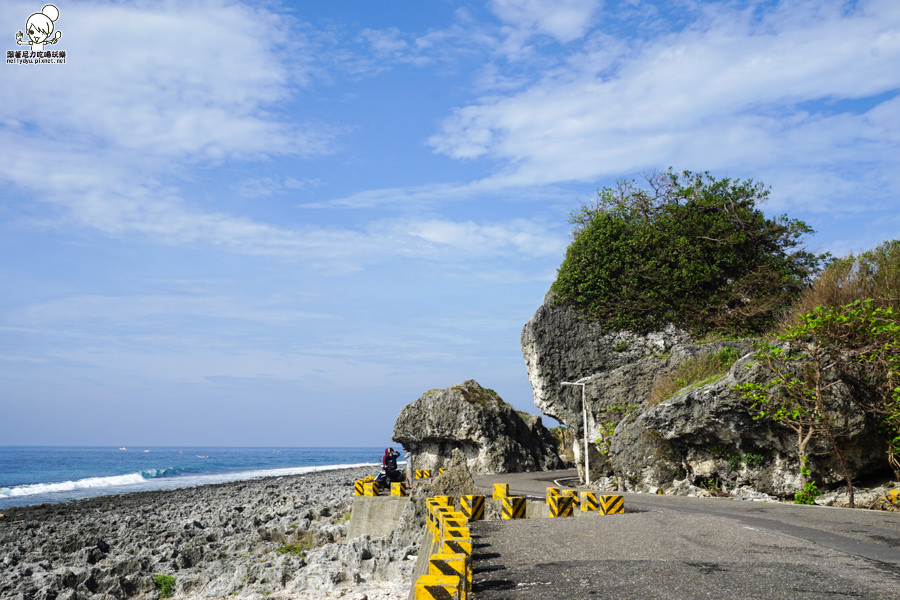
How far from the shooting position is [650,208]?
3297 cm

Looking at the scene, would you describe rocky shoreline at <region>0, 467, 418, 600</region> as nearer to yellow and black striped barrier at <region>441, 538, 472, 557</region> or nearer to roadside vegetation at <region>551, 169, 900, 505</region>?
yellow and black striped barrier at <region>441, 538, 472, 557</region>

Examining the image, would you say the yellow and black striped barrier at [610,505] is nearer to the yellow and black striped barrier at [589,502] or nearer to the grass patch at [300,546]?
the yellow and black striped barrier at [589,502]

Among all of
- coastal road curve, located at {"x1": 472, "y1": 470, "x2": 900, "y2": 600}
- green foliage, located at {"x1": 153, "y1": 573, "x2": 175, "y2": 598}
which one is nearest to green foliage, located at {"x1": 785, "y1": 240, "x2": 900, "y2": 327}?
coastal road curve, located at {"x1": 472, "y1": 470, "x2": 900, "y2": 600}

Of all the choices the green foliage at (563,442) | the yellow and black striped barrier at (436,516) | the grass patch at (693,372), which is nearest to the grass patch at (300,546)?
the yellow and black striped barrier at (436,516)

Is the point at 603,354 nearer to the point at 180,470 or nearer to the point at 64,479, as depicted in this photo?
the point at 64,479

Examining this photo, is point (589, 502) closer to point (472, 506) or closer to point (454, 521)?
point (472, 506)

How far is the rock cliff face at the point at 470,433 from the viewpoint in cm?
3534

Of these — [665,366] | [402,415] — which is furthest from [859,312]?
[402,415]

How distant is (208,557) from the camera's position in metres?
17.1

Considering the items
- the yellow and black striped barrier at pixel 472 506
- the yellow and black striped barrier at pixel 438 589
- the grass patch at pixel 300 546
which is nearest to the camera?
the yellow and black striped barrier at pixel 438 589

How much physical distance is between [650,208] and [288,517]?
2272 centimetres

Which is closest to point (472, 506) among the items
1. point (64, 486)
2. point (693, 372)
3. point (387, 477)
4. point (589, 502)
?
point (589, 502)

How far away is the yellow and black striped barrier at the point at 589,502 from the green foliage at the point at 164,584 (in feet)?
30.9

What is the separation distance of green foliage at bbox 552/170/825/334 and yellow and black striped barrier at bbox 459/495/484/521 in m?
18.3
